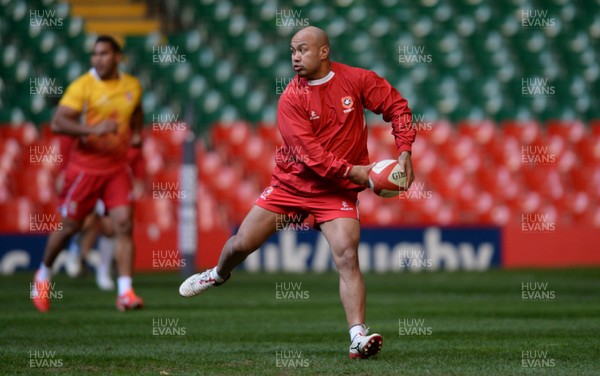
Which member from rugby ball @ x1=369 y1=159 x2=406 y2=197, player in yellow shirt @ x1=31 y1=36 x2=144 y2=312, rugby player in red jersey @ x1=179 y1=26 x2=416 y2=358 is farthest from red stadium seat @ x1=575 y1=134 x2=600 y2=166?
rugby ball @ x1=369 y1=159 x2=406 y2=197

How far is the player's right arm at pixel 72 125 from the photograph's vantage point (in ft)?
33.6

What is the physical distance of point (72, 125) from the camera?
10.5m

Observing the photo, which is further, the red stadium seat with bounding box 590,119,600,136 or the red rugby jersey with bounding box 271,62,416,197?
the red stadium seat with bounding box 590,119,600,136

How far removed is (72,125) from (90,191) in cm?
69

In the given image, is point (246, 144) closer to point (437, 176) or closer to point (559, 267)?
point (437, 176)

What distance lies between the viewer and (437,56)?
22531mm

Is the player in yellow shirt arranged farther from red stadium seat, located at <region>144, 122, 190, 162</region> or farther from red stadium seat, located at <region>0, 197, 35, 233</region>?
red stadium seat, located at <region>144, 122, 190, 162</region>

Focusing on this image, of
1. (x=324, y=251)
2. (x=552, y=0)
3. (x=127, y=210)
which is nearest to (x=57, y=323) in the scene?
(x=127, y=210)

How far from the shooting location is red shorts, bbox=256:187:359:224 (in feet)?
23.2

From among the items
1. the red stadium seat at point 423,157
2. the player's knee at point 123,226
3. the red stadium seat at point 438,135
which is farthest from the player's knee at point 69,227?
the red stadium seat at point 438,135

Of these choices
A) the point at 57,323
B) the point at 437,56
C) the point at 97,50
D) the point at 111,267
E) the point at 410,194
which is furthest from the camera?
the point at 437,56

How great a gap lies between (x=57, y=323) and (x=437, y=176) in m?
11.4

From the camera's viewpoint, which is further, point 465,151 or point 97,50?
Result: point 465,151

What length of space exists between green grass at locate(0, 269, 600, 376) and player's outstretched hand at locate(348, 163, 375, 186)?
1.09 meters
